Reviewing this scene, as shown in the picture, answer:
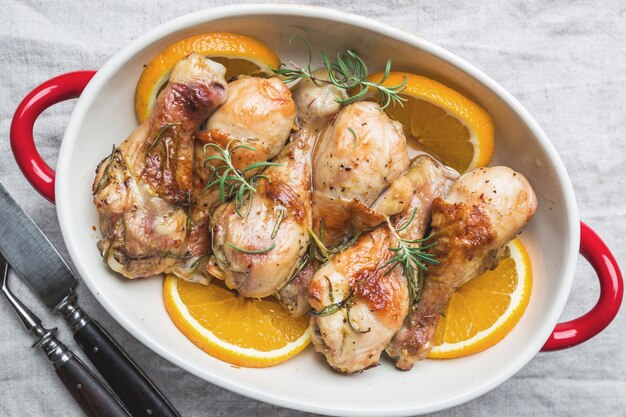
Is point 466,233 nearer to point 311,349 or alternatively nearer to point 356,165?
point 356,165

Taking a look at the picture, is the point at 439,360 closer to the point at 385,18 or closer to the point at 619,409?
the point at 619,409

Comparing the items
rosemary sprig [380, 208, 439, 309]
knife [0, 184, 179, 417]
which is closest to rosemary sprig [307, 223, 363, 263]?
rosemary sprig [380, 208, 439, 309]

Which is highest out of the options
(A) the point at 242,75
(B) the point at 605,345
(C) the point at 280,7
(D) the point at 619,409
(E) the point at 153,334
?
(C) the point at 280,7

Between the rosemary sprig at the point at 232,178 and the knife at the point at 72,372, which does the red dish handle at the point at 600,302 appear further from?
the knife at the point at 72,372

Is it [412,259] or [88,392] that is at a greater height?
[412,259]

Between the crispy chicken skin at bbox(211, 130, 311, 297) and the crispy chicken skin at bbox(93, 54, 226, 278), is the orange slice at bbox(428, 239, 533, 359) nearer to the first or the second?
the crispy chicken skin at bbox(211, 130, 311, 297)

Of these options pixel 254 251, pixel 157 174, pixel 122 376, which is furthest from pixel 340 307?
pixel 122 376

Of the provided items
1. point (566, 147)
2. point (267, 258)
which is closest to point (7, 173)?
point (267, 258)
